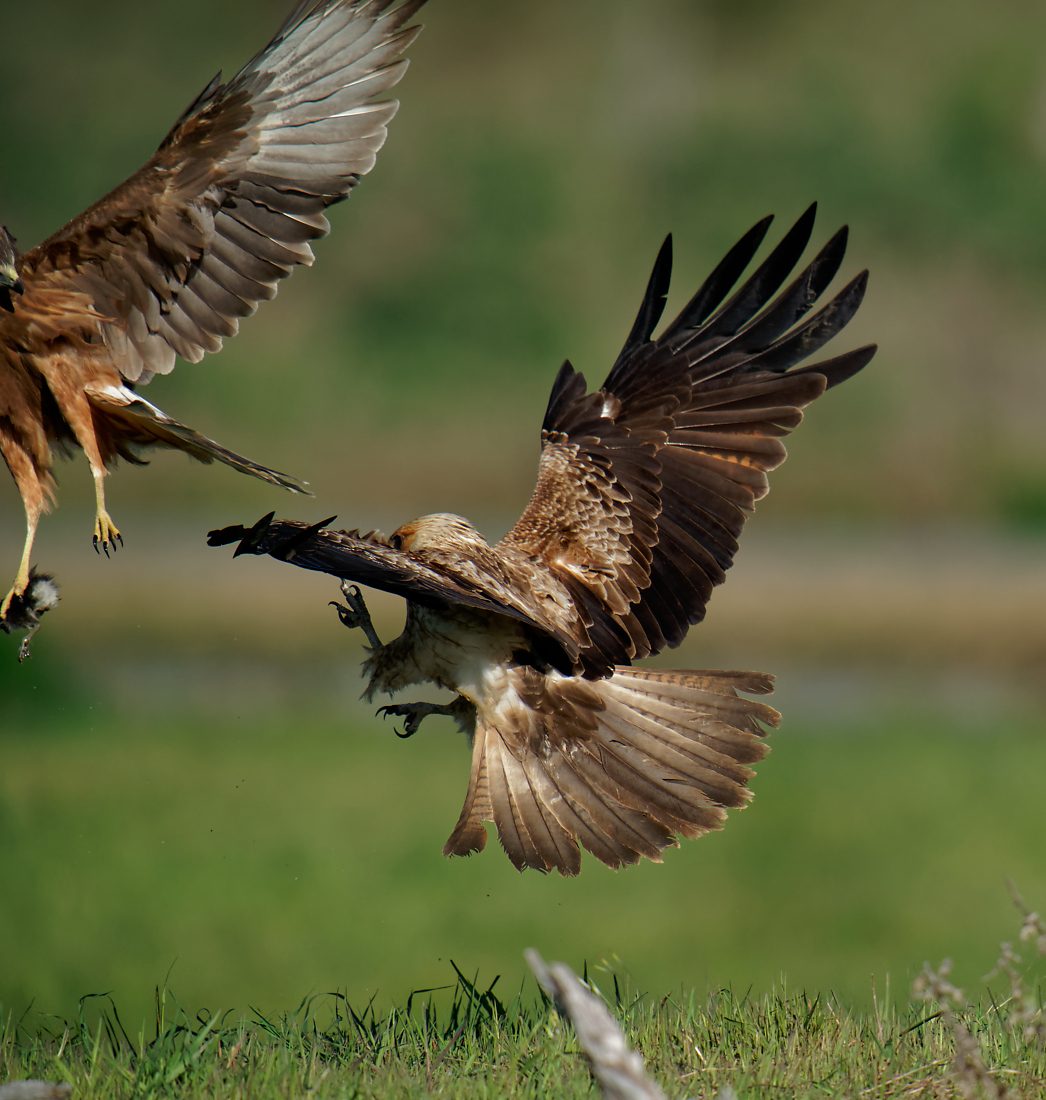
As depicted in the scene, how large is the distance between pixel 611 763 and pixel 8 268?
236 cm

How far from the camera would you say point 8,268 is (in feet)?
20.7

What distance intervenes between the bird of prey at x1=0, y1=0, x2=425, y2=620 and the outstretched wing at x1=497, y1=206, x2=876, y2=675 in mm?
1074

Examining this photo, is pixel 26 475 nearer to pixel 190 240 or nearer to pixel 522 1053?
pixel 190 240

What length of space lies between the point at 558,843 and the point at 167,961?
345cm

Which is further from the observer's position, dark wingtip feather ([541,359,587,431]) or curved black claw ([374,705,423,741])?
dark wingtip feather ([541,359,587,431])

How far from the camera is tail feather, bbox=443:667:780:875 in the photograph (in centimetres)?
626

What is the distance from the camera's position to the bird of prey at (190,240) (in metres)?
6.60

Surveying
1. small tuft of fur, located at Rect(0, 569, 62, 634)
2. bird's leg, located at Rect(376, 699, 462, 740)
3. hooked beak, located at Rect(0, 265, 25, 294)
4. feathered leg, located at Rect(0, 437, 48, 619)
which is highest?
hooked beak, located at Rect(0, 265, 25, 294)

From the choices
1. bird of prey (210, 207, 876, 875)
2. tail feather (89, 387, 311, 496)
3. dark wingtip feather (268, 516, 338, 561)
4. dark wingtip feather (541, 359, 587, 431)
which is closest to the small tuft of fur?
tail feather (89, 387, 311, 496)

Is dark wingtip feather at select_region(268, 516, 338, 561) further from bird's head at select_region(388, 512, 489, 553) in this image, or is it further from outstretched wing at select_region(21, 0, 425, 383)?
outstretched wing at select_region(21, 0, 425, 383)

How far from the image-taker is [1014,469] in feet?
59.6

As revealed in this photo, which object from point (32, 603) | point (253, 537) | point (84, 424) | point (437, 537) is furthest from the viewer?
point (84, 424)

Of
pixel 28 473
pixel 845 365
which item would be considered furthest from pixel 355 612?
pixel 845 365

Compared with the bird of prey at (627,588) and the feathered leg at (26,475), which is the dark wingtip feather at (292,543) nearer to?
the bird of prey at (627,588)
